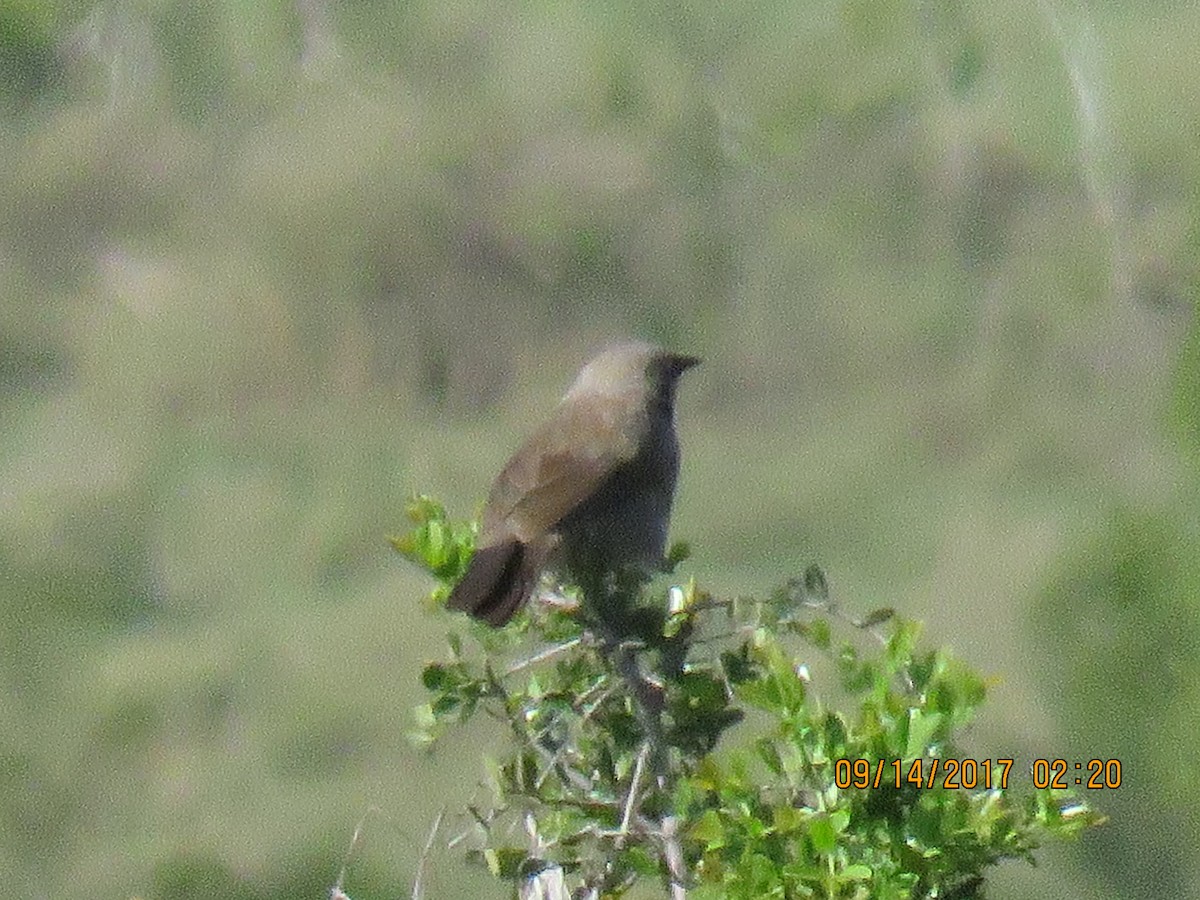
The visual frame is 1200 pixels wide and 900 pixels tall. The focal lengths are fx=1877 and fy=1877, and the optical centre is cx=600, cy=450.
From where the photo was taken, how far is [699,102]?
13719mm

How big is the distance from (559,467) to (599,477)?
0.27ft

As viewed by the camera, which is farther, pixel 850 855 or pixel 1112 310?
pixel 1112 310

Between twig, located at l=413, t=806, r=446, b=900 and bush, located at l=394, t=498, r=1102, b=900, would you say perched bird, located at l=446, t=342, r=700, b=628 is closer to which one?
bush, located at l=394, t=498, r=1102, b=900

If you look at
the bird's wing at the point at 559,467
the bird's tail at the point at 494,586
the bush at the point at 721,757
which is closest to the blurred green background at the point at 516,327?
the bird's wing at the point at 559,467

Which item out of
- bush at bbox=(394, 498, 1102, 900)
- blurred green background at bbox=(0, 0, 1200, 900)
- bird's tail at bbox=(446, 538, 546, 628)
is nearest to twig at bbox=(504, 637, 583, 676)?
bush at bbox=(394, 498, 1102, 900)

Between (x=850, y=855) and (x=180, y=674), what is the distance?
946 centimetres

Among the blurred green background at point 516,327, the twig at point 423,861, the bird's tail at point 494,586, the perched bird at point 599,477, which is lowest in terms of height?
the twig at point 423,861

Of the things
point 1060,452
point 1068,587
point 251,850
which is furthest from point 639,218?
point 251,850

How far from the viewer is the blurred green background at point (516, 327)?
10633 millimetres

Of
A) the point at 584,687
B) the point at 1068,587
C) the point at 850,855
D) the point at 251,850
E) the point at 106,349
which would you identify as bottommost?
the point at 850,855

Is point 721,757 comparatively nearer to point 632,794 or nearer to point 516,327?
point 632,794

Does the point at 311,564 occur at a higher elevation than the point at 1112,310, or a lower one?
lower

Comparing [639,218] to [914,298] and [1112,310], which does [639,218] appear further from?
[1112,310]

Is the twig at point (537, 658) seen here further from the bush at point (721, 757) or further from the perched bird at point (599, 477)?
the perched bird at point (599, 477)
